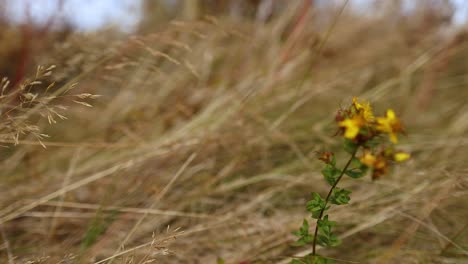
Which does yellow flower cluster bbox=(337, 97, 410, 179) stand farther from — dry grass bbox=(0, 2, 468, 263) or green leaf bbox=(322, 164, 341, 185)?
dry grass bbox=(0, 2, 468, 263)

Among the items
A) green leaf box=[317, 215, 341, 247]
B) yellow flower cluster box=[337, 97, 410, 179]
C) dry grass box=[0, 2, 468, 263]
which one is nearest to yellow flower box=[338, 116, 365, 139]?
yellow flower cluster box=[337, 97, 410, 179]

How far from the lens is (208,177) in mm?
1309

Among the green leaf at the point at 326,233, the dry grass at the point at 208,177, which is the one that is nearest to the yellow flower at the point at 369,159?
the green leaf at the point at 326,233

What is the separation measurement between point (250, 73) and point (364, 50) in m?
0.83

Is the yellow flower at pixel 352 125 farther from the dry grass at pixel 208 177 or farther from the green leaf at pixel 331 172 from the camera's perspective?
the dry grass at pixel 208 177

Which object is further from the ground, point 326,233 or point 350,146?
point 350,146

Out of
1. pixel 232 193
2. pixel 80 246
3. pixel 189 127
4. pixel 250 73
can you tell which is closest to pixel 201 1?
pixel 250 73

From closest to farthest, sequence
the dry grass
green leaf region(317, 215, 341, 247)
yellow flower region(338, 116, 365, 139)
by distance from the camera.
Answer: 1. yellow flower region(338, 116, 365, 139)
2. green leaf region(317, 215, 341, 247)
3. the dry grass

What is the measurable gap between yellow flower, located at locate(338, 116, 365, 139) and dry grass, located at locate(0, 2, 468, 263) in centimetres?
34

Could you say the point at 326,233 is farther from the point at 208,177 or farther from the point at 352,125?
the point at 208,177

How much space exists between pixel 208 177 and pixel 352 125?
777 millimetres

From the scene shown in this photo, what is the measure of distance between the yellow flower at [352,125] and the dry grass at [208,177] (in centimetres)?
34

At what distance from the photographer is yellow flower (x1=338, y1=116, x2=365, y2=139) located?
583 millimetres

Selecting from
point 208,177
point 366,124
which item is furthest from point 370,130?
point 208,177
